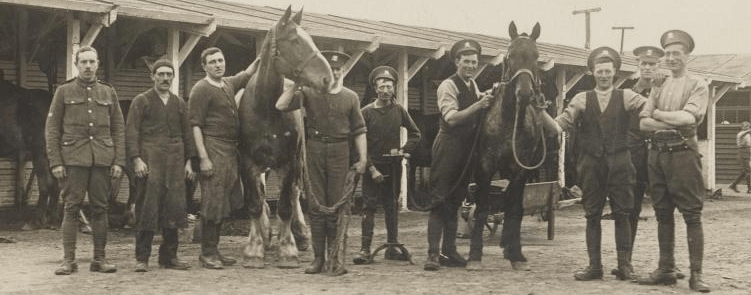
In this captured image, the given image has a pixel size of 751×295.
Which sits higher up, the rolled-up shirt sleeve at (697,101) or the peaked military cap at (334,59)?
the peaked military cap at (334,59)

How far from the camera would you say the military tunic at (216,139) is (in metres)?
7.47

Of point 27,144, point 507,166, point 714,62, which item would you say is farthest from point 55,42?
point 714,62

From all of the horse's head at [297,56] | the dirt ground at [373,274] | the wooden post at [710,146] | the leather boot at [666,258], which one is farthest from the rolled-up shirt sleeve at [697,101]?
the wooden post at [710,146]

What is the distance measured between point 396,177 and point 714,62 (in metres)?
28.5

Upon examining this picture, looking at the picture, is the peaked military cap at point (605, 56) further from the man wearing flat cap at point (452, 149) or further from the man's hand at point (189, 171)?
the man's hand at point (189, 171)

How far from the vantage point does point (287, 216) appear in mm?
8273

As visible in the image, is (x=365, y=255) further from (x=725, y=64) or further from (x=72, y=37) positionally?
(x=725, y=64)

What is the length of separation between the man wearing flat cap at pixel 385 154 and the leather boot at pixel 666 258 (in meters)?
2.51

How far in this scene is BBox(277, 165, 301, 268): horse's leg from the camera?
7.87 meters

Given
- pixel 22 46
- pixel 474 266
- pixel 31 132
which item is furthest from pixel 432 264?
pixel 22 46

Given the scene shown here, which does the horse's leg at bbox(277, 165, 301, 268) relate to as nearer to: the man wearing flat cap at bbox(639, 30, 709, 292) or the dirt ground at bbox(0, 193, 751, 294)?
the dirt ground at bbox(0, 193, 751, 294)

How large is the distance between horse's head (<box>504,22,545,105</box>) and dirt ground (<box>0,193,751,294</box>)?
1.50m

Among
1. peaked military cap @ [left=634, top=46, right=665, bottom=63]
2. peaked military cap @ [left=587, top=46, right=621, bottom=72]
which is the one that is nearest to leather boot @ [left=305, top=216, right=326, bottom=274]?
peaked military cap @ [left=587, top=46, right=621, bottom=72]

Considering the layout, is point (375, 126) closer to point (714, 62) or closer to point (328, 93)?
point (328, 93)
